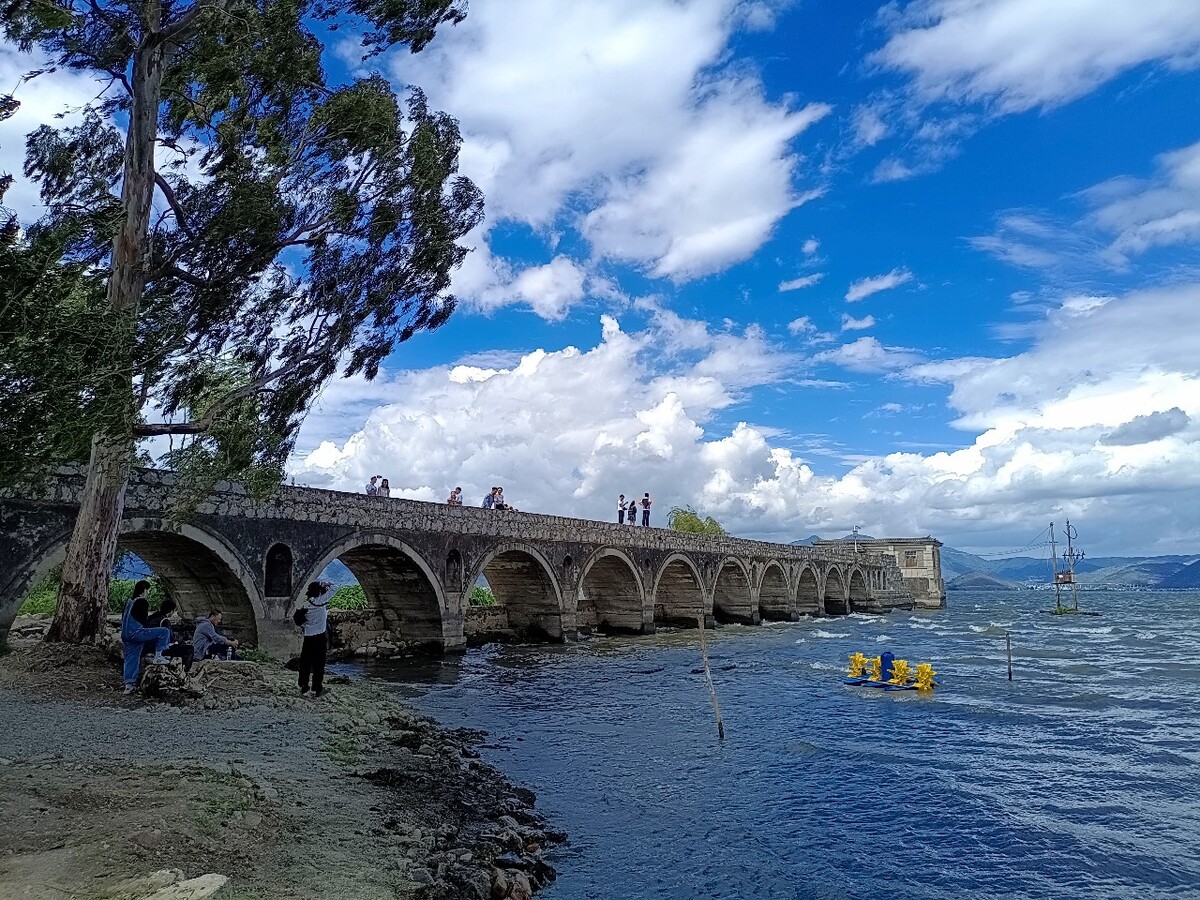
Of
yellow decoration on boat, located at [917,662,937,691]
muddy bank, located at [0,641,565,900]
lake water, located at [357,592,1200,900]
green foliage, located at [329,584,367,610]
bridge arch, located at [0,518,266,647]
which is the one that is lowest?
lake water, located at [357,592,1200,900]

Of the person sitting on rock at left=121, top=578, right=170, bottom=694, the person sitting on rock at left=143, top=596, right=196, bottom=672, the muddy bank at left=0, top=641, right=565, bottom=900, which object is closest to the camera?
the muddy bank at left=0, top=641, right=565, bottom=900

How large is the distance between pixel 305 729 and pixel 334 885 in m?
6.66

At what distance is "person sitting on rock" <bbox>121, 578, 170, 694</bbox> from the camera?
13.0 meters

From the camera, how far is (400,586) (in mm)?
29234

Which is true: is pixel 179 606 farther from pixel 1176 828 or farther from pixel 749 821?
pixel 1176 828

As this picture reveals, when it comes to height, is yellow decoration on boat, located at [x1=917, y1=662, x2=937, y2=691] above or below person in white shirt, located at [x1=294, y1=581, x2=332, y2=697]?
below

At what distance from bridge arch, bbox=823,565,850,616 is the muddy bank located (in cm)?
6723

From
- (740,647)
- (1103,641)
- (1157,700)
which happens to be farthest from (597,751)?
(1103,641)

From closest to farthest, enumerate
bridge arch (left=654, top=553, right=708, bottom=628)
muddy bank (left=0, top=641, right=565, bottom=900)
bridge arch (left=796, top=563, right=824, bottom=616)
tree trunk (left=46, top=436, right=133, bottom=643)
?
muddy bank (left=0, top=641, right=565, bottom=900), tree trunk (left=46, top=436, right=133, bottom=643), bridge arch (left=654, top=553, right=708, bottom=628), bridge arch (left=796, top=563, right=824, bottom=616)

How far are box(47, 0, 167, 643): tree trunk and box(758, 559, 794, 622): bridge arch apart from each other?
5302cm

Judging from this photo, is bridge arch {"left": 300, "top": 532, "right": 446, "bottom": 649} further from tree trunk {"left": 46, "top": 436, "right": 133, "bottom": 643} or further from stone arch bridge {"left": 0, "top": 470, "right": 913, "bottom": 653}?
tree trunk {"left": 46, "top": 436, "right": 133, "bottom": 643}

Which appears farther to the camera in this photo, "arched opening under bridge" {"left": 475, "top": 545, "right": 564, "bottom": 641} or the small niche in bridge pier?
"arched opening under bridge" {"left": 475, "top": 545, "right": 564, "bottom": 641}

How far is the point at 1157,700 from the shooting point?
22.7 meters

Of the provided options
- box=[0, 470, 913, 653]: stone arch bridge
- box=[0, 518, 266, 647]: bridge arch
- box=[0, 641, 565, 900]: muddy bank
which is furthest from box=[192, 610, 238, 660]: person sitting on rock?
box=[0, 518, 266, 647]: bridge arch
